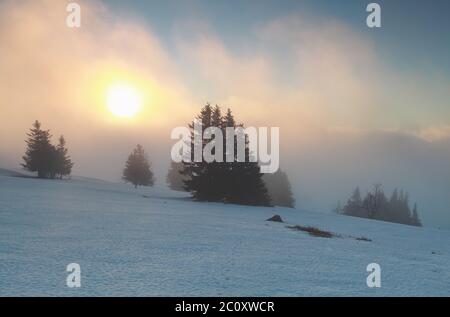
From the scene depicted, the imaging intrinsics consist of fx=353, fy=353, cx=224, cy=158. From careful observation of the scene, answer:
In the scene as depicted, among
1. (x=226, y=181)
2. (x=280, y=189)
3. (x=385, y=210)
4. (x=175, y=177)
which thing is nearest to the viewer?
(x=226, y=181)

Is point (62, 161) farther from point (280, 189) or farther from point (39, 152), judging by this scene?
point (280, 189)

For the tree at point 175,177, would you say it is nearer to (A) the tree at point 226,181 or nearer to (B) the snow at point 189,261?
(A) the tree at point 226,181

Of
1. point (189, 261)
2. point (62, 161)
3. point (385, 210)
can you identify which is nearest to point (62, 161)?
point (62, 161)

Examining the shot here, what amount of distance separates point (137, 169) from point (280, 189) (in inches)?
1531

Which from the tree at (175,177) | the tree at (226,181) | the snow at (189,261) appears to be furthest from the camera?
the tree at (175,177)

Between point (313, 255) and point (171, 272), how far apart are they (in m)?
6.69

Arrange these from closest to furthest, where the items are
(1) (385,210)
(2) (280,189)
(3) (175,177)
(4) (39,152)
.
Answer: (4) (39,152)
(3) (175,177)
(2) (280,189)
(1) (385,210)

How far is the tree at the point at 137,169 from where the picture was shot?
67.4 meters

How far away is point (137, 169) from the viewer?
6725 cm

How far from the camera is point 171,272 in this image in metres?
10.8

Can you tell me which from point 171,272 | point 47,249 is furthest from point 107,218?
point 171,272

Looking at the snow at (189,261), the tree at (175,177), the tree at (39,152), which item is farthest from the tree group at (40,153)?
the snow at (189,261)

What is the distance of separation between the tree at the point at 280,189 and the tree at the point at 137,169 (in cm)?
2976
